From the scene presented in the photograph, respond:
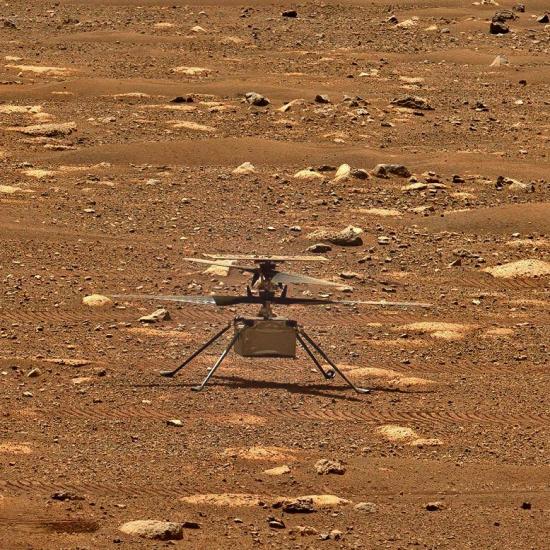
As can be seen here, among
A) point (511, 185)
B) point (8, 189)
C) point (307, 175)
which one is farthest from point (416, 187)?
point (8, 189)

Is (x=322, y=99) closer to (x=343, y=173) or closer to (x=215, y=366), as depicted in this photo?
(x=343, y=173)

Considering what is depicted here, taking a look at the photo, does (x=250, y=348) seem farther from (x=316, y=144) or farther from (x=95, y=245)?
(x=316, y=144)

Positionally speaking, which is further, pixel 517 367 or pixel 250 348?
pixel 517 367

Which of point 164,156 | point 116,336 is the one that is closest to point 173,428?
point 116,336

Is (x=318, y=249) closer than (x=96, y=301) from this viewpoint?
No

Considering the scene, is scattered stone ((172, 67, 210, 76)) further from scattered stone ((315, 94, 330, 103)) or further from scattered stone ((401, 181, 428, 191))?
scattered stone ((401, 181, 428, 191))

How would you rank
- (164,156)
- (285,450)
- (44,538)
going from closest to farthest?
(44,538), (285,450), (164,156)
